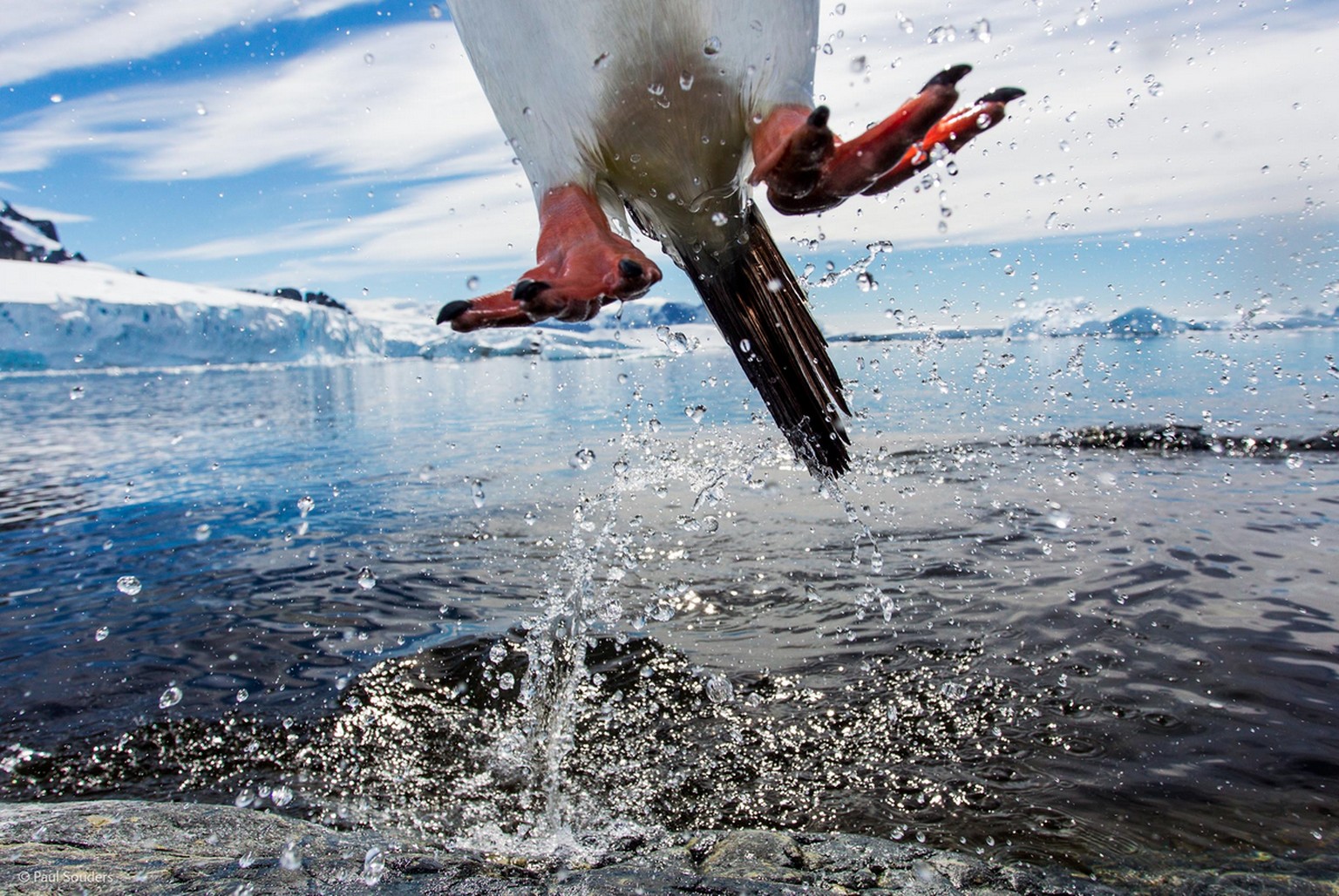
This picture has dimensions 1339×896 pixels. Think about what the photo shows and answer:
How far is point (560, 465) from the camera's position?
1127cm

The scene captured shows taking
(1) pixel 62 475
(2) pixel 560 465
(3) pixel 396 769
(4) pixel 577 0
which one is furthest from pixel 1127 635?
(1) pixel 62 475

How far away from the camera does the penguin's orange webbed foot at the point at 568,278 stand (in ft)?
3.73

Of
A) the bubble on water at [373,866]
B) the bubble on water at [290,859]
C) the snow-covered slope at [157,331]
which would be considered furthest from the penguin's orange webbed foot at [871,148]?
the snow-covered slope at [157,331]

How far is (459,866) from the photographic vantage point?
198 cm

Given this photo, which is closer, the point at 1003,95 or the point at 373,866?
the point at 1003,95

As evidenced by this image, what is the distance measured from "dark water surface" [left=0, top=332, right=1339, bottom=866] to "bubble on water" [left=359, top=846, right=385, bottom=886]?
2.55 feet

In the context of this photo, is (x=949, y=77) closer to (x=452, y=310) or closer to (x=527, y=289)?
(x=527, y=289)

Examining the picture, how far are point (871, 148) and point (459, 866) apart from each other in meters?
1.92

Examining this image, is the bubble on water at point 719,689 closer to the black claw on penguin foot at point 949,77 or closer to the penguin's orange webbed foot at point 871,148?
the penguin's orange webbed foot at point 871,148

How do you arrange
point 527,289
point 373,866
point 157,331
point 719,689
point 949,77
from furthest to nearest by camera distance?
point 157,331 → point 719,689 → point 373,866 → point 527,289 → point 949,77

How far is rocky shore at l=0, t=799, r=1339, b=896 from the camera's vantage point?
1802mm

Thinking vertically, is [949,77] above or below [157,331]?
below

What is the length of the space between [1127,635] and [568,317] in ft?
13.4

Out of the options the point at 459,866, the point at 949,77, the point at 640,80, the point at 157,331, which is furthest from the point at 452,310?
the point at 157,331
